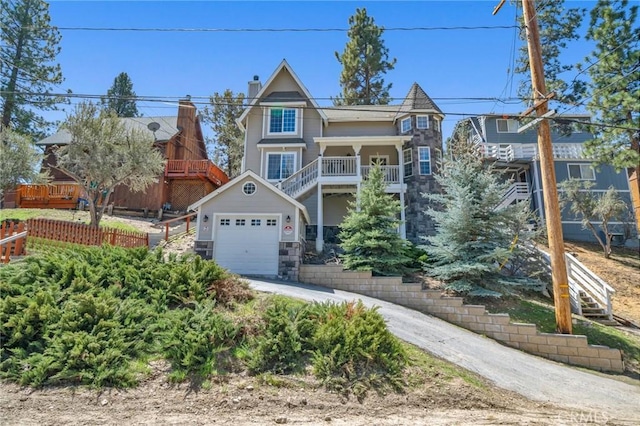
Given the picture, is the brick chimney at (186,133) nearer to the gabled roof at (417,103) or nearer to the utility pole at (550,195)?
the gabled roof at (417,103)

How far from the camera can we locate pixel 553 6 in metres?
22.7

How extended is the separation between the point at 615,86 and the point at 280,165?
15.1 metres

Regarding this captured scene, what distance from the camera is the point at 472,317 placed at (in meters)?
9.84

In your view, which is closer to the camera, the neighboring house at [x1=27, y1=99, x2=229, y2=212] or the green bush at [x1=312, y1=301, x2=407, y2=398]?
the green bush at [x1=312, y1=301, x2=407, y2=398]

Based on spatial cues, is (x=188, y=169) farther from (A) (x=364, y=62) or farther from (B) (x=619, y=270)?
(B) (x=619, y=270)

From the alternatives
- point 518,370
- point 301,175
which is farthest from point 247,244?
point 518,370

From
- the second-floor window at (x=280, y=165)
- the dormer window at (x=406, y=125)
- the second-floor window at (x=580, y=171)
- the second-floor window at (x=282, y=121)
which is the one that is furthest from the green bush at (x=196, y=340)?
the second-floor window at (x=580, y=171)

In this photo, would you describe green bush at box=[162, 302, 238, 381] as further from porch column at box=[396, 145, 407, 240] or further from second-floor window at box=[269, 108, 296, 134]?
second-floor window at box=[269, 108, 296, 134]

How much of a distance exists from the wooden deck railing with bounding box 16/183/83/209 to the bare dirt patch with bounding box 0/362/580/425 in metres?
19.3

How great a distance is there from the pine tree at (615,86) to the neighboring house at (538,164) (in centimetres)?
624

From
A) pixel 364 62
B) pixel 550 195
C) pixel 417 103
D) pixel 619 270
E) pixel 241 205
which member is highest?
pixel 364 62

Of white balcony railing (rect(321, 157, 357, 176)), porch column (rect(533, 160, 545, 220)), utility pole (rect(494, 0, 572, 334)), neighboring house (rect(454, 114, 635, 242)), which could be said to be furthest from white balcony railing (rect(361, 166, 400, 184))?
porch column (rect(533, 160, 545, 220))

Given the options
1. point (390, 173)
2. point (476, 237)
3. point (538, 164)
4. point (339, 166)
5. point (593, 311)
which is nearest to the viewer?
point (593, 311)

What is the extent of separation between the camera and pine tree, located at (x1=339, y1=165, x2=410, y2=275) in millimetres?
12188
